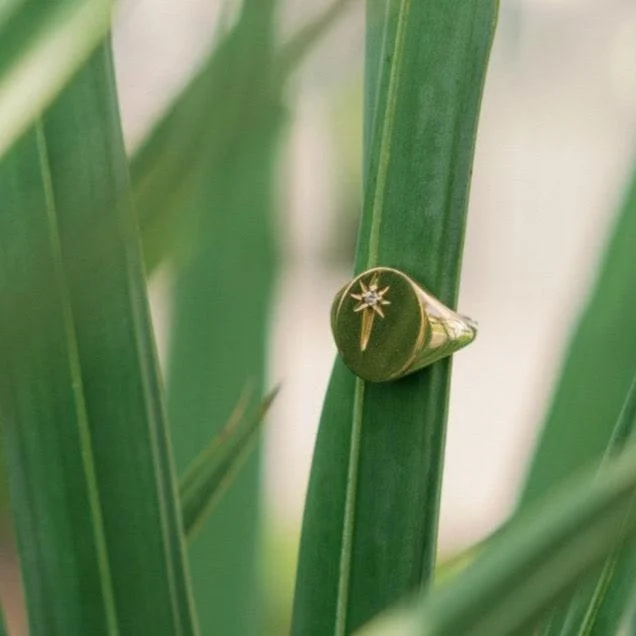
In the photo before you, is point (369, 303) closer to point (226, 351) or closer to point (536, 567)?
point (536, 567)

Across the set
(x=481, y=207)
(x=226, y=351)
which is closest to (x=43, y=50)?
(x=226, y=351)

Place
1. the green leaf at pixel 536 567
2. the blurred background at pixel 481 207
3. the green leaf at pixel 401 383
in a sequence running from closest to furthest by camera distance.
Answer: the green leaf at pixel 536 567 → the green leaf at pixel 401 383 → the blurred background at pixel 481 207

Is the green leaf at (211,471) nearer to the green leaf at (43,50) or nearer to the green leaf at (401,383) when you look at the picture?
the green leaf at (401,383)

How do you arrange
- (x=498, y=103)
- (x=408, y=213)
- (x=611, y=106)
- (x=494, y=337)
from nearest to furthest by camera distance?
(x=408, y=213) → (x=498, y=103) → (x=611, y=106) → (x=494, y=337)

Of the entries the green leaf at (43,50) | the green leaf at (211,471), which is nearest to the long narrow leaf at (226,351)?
the green leaf at (211,471)

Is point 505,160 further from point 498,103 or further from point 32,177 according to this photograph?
point 32,177

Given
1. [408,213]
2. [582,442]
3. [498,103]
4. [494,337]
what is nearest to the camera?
[408,213]

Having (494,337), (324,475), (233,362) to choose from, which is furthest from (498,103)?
(324,475)
